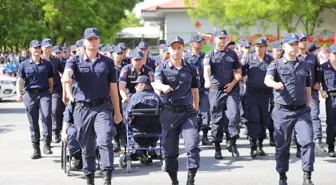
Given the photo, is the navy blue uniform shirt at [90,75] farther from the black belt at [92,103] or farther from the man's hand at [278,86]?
the man's hand at [278,86]

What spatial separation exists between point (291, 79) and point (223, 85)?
7.69 feet

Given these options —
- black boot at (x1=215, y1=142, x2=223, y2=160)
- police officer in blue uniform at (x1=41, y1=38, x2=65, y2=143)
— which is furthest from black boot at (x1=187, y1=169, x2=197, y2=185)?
police officer in blue uniform at (x1=41, y1=38, x2=65, y2=143)

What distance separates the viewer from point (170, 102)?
847 cm

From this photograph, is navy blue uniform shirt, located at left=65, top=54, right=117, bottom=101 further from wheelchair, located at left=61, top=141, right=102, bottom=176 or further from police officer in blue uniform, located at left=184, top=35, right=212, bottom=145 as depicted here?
police officer in blue uniform, located at left=184, top=35, right=212, bottom=145

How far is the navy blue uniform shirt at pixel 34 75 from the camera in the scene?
455 inches

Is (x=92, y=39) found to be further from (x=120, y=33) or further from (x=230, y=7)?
(x=120, y=33)

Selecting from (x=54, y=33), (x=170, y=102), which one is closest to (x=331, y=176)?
(x=170, y=102)

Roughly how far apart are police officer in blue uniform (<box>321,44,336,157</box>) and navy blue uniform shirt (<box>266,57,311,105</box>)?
2716mm

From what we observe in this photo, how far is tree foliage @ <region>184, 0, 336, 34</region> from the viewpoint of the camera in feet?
101

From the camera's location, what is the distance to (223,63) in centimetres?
1102

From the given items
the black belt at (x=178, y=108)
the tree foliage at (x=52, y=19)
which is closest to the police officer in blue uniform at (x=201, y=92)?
the black belt at (x=178, y=108)

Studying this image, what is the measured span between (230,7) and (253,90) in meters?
21.9

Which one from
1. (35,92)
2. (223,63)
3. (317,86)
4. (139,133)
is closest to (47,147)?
(35,92)

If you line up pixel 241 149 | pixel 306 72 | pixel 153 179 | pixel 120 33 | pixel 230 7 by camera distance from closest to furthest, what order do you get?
1. pixel 306 72
2. pixel 153 179
3. pixel 241 149
4. pixel 230 7
5. pixel 120 33
